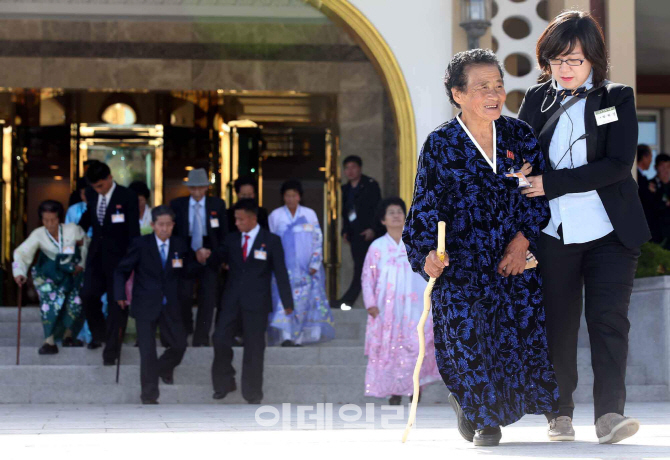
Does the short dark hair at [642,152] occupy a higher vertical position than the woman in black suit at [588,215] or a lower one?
higher

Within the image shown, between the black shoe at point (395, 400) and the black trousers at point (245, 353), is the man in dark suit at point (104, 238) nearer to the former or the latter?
the black trousers at point (245, 353)

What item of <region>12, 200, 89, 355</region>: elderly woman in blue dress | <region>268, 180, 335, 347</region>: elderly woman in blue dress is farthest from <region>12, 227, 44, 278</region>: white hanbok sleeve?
<region>268, 180, 335, 347</region>: elderly woman in blue dress

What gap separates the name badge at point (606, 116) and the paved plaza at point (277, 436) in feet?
4.17

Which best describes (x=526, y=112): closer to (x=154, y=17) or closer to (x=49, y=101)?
(x=154, y=17)

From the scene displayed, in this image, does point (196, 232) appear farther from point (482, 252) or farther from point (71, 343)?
point (482, 252)

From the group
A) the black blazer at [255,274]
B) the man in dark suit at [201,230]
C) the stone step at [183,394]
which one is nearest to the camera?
the stone step at [183,394]

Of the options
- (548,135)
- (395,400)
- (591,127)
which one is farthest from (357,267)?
(591,127)

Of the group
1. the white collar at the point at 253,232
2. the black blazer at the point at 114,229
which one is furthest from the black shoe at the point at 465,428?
the black blazer at the point at 114,229

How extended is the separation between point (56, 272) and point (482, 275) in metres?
5.35

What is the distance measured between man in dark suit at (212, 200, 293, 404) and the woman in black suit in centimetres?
392

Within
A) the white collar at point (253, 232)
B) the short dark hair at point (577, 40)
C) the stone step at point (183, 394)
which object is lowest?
the stone step at point (183, 394)

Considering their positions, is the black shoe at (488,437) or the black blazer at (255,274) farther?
the black blazer at (255,274)

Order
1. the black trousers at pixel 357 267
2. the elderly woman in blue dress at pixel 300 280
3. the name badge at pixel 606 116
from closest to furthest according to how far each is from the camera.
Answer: the name badge at pixel 606 116
the elderly woman in blue dress at pixel 300 280
the black trousers at pixel 357 267

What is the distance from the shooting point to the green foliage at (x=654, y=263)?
340 inches
